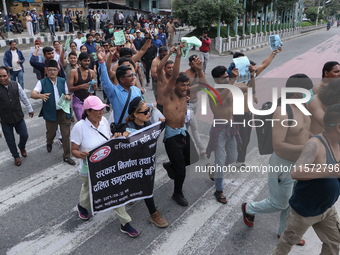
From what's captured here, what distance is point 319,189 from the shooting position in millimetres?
2701

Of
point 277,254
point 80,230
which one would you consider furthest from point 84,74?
point 277,254

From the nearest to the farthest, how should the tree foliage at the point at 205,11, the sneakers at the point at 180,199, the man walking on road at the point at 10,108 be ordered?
the sneakers at the point at 180,199 → the man walking on road at the point at 10,108 → the tree foliage at the point at 205,11

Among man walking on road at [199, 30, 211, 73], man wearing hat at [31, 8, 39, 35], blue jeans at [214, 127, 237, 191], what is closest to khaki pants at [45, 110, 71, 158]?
blue jeans at [214, 127, 237, 191]

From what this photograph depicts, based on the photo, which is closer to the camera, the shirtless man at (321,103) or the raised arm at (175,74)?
the shirtless man at (321,103)

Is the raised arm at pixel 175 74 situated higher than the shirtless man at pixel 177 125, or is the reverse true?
the raised arm at pixel 175 74

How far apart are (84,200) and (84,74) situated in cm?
313

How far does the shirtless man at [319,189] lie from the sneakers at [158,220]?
4.62 ft

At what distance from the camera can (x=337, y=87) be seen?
3.71 metres

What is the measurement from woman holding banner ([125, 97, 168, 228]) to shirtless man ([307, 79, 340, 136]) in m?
1.99

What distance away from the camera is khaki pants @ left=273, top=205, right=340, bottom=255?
2.84 metres

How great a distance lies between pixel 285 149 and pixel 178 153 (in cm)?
152

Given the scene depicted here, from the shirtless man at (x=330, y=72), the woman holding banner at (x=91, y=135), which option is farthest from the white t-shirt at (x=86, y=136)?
the shirtless man at (x=330, y=72)

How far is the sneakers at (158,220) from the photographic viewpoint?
3.87m

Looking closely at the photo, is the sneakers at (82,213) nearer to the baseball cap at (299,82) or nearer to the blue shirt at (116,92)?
the blue shirt at (116,92)
